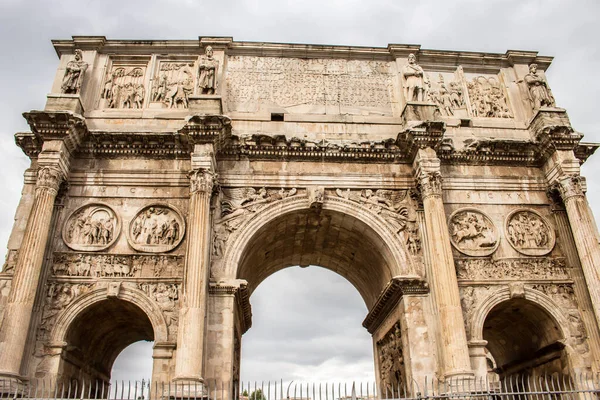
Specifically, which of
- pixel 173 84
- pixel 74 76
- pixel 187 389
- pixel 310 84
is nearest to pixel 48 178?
pixel 74 76

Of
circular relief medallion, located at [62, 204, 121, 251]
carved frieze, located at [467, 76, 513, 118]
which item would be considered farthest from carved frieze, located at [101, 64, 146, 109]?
carved frieze, located at [467, 76, 513, 118]

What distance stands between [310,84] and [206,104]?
320cm

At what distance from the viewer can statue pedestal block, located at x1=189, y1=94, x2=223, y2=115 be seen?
39.3 ft

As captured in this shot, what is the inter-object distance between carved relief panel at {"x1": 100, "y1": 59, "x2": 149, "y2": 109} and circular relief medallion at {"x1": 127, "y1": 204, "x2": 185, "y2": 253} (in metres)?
3.15

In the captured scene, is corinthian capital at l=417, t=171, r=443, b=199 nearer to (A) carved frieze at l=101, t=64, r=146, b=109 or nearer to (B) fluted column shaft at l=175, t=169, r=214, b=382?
(B) fluted column shaft at l=175, t=169, r=214, b=382

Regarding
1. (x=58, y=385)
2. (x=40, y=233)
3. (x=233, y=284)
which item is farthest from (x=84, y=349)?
(x=233, y=284)

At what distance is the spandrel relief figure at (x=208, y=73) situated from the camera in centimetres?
1252

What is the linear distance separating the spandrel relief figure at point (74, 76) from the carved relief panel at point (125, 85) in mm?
720

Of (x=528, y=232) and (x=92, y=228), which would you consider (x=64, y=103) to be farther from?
(x=528, y=232)

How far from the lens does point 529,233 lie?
12141 mm

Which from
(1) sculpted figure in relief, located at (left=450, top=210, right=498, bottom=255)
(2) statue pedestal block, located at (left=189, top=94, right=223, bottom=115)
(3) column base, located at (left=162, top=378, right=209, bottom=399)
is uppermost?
(2) statue pedestal block, located at (left=189, top=94, right=223, bottom=115)

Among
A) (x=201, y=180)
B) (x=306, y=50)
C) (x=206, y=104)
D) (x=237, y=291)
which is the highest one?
(x=306, y=50)

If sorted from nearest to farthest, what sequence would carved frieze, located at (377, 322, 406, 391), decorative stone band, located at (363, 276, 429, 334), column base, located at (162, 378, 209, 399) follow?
column base, located at (162, 378, 209, 399), decorative stone band, located at (363, 276, 429, 334), carved frieze, located at (377, 322, 406, 391)

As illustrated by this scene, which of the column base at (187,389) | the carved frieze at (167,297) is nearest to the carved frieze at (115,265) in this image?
the carved frieze at (167,297)
